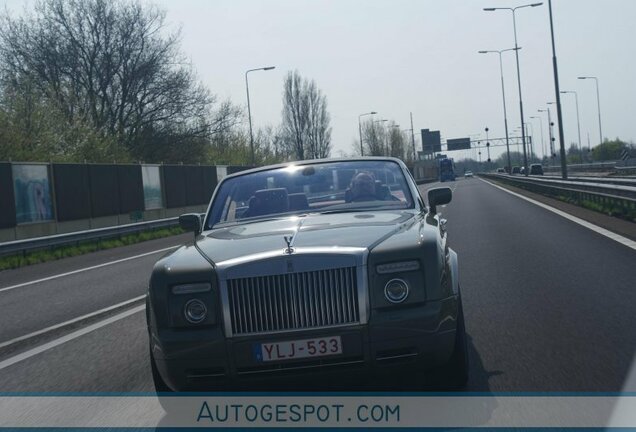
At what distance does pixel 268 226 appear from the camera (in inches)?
255

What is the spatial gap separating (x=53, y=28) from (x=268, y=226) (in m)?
46.2

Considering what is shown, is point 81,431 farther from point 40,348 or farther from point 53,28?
point 53,28

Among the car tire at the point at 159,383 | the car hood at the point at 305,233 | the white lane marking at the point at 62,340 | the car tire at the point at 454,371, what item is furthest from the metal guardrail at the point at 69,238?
the car tire at the point at 454,371

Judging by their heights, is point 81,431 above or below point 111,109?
below

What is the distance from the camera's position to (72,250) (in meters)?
24.2

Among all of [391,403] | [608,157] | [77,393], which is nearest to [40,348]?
[77,393]

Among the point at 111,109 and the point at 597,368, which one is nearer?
the point at 597,368

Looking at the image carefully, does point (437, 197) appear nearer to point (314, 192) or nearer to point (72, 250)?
point (314, 192)

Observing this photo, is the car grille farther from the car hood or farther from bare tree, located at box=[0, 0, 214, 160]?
bare tree, located at box=[0, 0, 214, 160]

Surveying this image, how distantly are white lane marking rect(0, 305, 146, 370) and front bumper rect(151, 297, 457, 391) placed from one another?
10.7ft

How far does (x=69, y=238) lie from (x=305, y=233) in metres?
20.1

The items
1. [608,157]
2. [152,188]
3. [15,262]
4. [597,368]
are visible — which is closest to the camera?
[597,368]

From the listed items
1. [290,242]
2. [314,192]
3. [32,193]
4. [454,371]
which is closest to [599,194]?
[32,193]

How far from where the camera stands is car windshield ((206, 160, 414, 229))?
718cm
